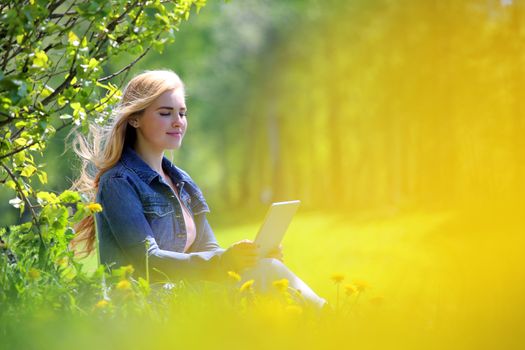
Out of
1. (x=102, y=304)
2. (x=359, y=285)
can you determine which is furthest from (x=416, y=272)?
(x=102, y=304)

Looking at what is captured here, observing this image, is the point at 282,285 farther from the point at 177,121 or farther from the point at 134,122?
the point at 134,122

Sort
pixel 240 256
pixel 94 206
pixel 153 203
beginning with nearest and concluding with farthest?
pixel 94 206, pixel 240 256, pixel 153 203

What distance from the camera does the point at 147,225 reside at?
15.0 feet

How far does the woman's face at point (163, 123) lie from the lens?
5.01 m

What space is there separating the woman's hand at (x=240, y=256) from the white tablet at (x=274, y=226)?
17cm

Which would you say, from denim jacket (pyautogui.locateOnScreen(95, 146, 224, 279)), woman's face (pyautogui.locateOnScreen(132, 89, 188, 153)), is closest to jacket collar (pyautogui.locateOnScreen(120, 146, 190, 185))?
denim jacket (pyautogui.locateOnScreen(95, 146, 224, 279))

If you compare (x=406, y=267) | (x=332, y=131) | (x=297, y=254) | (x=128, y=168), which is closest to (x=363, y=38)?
(x=332, y=131)

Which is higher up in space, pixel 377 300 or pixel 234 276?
pixel 234 276

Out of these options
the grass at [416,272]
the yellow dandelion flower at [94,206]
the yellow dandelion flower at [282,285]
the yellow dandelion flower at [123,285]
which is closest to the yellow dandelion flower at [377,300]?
the grass at [416,272]

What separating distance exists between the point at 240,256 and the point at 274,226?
36 cm

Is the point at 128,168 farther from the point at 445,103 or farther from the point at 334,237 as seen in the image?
the point at 445,103

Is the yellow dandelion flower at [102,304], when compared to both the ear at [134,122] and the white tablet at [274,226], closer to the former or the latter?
the white tablet at [274,226]

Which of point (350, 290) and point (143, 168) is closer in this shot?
point (350, 290)

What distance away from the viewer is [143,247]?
177 inches
